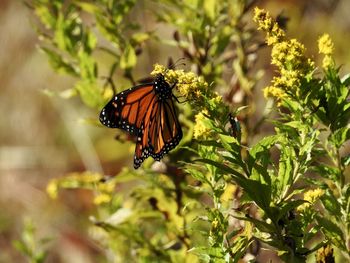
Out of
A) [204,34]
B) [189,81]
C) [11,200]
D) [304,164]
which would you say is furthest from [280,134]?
[11,200]

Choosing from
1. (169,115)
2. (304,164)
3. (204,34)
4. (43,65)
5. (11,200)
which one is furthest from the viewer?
(43,65)

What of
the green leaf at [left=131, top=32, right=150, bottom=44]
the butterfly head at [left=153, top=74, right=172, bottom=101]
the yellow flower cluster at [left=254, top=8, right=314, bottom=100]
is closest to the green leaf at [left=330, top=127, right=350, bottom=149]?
the yellow flower cluster at [left=254, top=8, right=314, bottom=100]

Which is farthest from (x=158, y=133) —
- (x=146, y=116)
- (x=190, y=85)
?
(x=190, y=85)

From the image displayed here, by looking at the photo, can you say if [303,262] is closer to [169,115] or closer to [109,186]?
[169,115]

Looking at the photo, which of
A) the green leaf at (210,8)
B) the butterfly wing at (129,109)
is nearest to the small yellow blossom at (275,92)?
the butterfly wing at (129,109)

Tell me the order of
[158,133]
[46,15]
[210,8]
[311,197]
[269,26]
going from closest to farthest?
1. [269,26]
2. [311,197]
3. [158,133]
4. [210,8]
5. [46,15]

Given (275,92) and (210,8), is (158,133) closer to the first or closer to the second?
(210,8)
